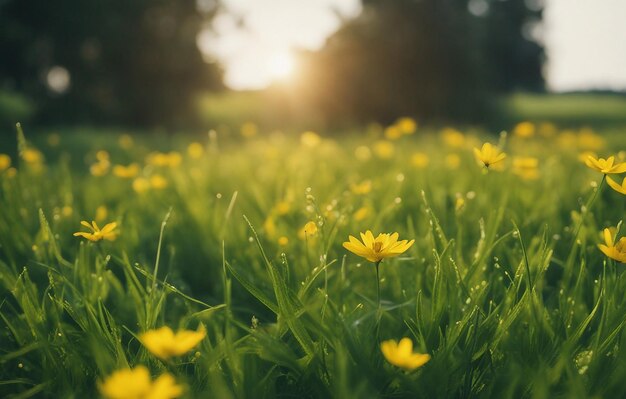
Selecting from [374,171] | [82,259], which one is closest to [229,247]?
[82,259]

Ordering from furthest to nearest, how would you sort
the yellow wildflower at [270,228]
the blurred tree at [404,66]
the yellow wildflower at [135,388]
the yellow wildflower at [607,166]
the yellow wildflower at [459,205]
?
the blurred tree at [404,66]
the yellow wildflower at [270,228]
the yellow wildflower at [459,205]
the yellow wildflower at [607,166]
the yellow wildflower at [135,388]

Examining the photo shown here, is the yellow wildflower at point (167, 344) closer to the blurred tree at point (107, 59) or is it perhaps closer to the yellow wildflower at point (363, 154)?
the yellow wildflower at point (363, 154)

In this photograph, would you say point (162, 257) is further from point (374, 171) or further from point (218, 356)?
point (374, 171)

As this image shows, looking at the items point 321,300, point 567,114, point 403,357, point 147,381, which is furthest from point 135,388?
point 567,114

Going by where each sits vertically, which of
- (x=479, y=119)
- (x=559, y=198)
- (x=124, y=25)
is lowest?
(x=479, y=119)

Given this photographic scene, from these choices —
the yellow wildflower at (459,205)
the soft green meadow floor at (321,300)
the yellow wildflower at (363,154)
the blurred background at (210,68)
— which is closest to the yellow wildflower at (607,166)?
the soft green meadow floor at (321,300)
